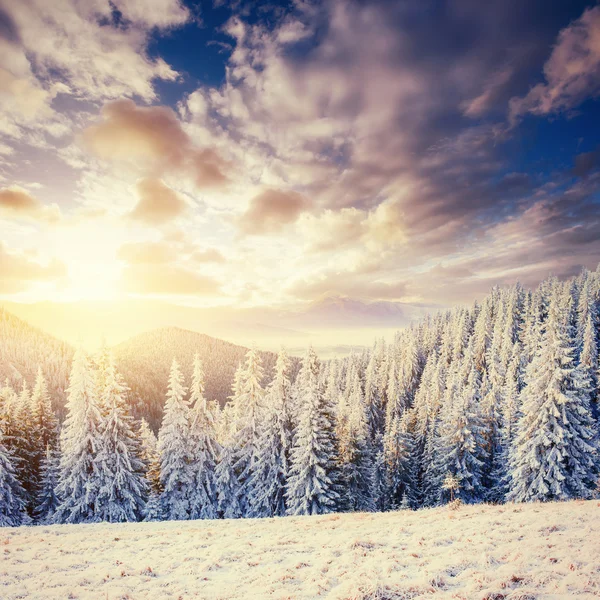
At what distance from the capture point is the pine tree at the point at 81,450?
26562 millimetres

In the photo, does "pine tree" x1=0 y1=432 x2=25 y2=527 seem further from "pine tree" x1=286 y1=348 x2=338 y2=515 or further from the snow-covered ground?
"pine tree" x1=286 y1=348 x2=338 y2=515

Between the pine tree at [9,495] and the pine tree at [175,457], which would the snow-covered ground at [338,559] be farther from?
the pine tree at [9,495]

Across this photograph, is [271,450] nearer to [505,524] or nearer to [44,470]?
[505,524]

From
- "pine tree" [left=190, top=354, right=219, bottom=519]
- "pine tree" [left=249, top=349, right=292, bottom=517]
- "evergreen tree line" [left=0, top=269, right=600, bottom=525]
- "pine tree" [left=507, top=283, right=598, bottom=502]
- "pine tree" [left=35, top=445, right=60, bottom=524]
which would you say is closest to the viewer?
"evergreen tree line" [left=0, top=269, right=600, bottom=525]

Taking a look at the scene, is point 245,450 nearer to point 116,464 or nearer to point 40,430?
point 116,464

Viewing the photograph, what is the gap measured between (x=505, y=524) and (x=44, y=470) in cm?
3990

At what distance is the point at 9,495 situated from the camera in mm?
27094

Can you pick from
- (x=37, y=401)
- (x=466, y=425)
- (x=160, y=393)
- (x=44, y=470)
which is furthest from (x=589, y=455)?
(x=160, y=393)

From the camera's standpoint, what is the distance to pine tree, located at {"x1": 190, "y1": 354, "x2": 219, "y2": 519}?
29.9m

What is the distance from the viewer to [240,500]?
31031 mm

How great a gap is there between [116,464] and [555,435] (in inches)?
1464

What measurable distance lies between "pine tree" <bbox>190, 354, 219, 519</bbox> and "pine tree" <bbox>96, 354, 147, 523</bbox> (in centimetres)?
439

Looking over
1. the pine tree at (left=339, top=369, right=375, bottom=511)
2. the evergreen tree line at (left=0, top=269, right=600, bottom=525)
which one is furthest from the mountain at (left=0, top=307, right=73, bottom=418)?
the pine tree at (left=339, top=369, right=375, bottom=511)

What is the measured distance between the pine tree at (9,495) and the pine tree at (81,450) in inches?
141
